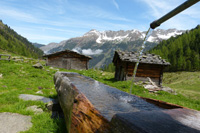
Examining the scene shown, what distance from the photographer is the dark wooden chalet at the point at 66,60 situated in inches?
1116

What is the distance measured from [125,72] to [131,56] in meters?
2.34

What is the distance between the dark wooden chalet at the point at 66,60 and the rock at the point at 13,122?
24878 millimetres

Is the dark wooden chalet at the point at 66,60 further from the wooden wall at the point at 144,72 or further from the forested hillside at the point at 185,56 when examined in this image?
the forested hillside at the point at 185,56

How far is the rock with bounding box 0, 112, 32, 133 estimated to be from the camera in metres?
3.31

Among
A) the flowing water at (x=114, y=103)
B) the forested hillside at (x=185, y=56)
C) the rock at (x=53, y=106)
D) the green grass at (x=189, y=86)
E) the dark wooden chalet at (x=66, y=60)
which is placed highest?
the forested hillside at (x=185, y=56)

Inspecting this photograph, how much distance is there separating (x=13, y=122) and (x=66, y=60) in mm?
25769

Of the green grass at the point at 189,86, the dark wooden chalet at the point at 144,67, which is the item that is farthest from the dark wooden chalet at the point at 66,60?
the green grass at the point at 189,86

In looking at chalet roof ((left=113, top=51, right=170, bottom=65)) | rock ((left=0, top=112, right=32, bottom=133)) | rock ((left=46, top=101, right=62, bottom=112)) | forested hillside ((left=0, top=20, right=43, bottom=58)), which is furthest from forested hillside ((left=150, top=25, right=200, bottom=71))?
forested hillside ((left=0, top=20, right=43, bottom=58))

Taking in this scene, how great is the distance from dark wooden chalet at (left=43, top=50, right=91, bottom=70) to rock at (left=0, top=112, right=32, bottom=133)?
2488 cm

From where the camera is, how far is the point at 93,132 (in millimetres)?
1562

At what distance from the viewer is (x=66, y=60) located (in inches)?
1133

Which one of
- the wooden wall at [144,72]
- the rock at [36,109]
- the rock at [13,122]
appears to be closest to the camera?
the rock at [13,122]

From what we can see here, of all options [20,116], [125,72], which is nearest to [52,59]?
[125,72]

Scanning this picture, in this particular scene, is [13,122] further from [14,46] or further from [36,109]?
[14,46]
